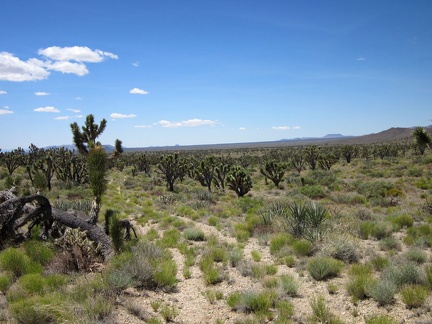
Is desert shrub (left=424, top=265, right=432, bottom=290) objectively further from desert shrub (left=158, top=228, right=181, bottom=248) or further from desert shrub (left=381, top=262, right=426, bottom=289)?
desert shrub (left=158, top=228, right=181, bottom=248)

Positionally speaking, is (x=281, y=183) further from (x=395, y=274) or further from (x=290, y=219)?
(x=395, y=274)

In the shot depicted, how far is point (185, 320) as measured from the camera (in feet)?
19.8

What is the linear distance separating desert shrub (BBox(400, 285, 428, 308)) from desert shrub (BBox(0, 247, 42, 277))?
7.50m

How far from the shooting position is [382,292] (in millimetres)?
6184

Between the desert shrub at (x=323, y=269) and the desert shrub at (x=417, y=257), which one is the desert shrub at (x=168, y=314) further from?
the desert shrub at (x=417, y=257)

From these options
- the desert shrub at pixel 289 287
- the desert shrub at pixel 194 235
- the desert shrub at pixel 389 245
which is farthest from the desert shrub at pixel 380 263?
the desert shrub at pixel 194 235

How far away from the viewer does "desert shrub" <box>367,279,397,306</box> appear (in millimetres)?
6160

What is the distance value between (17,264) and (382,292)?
25.1ft

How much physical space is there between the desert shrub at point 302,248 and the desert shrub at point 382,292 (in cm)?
292

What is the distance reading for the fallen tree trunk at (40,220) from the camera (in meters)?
8.63

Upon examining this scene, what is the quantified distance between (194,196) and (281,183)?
12602mm

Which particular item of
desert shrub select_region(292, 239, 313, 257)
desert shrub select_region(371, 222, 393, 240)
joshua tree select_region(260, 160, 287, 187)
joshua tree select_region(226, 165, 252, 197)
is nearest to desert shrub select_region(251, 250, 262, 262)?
desert shrub select_region(292, 239, 313, 257)

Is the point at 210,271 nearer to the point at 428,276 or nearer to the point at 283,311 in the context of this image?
the point at 283,311

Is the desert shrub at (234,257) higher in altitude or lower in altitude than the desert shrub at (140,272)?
lower
